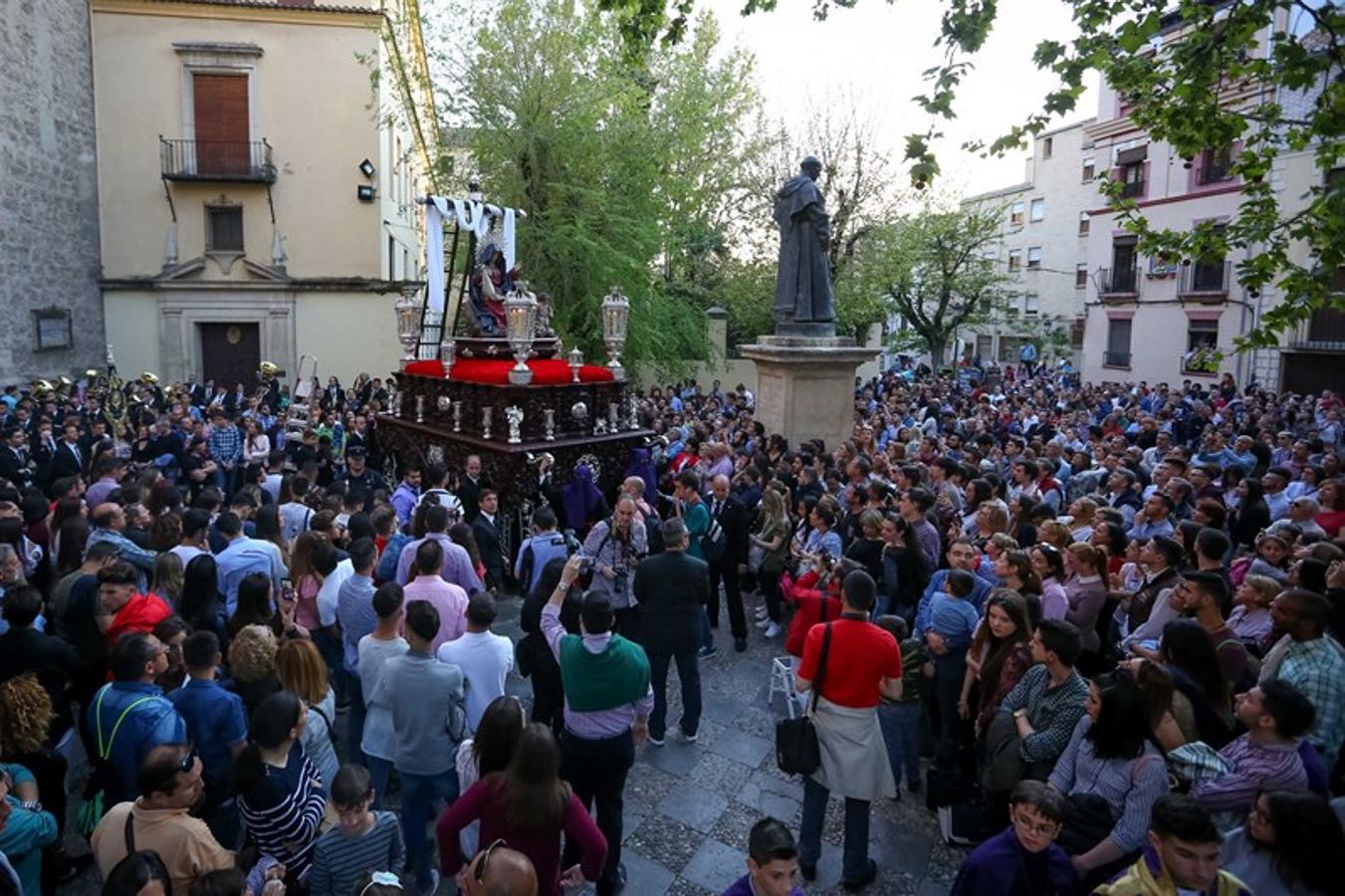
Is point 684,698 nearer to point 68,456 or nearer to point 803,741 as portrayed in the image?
point 803,741

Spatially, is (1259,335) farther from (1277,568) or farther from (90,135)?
(90,135)

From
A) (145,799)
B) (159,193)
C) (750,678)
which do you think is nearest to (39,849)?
(145,799)

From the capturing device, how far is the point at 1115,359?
97.7 feet

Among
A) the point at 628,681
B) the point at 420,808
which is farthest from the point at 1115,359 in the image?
the point at 420,808

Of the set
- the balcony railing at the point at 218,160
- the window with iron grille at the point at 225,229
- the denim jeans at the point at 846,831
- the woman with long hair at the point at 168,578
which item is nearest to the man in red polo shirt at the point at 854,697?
the denim jeans at the point at 846,831

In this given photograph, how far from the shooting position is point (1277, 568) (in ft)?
18.4

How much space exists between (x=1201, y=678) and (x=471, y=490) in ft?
21.5

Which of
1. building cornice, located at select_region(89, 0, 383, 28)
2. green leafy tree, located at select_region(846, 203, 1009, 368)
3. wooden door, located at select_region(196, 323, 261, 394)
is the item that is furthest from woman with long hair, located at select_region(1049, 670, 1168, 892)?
green leafy tree, located at select_region(846, 203, 1009, 368)

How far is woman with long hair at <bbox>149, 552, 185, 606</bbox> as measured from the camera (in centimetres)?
511

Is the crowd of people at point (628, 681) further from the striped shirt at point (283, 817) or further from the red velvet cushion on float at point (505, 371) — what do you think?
the red velvet cushion on float at point (505, 371)

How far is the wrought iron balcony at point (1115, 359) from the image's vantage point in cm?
2922

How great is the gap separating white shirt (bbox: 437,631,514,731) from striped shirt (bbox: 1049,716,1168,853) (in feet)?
8.65

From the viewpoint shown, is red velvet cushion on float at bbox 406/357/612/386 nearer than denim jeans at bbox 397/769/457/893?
No

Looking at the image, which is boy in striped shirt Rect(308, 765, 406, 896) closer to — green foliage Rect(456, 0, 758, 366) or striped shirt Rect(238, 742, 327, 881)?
striped shirt Rect(238, 742, 327, 881)
